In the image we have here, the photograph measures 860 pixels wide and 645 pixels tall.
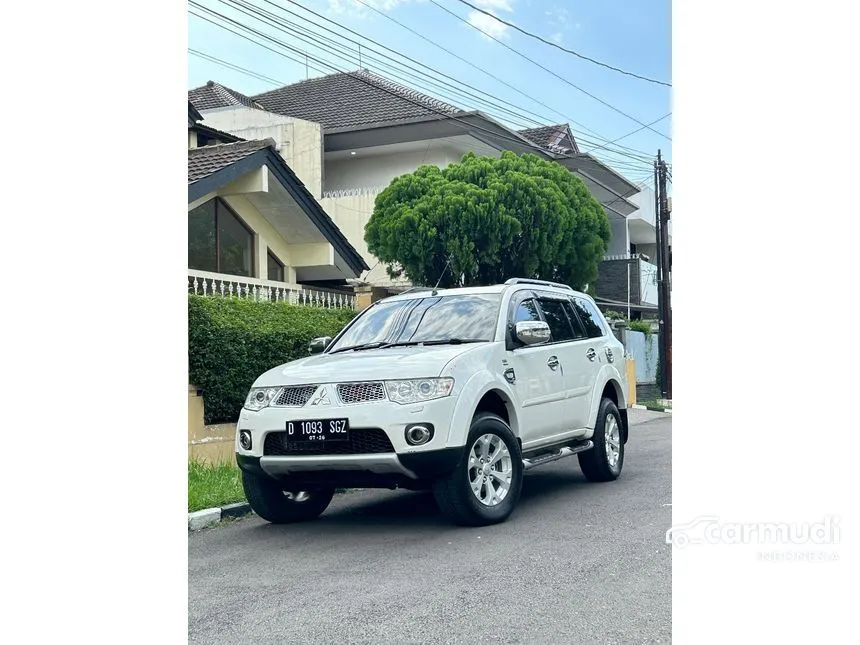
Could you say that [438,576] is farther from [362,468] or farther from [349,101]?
[349,101]

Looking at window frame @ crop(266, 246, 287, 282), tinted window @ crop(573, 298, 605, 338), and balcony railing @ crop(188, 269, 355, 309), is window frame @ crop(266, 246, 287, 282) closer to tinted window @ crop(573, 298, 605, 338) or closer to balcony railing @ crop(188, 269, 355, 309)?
balcony railing @ crop(188, 269, 355, 309)

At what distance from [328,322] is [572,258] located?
31.3 feet

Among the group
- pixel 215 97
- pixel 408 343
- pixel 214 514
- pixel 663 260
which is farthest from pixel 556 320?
pixel 215 97

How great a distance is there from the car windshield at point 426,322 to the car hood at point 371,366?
31 centimetres

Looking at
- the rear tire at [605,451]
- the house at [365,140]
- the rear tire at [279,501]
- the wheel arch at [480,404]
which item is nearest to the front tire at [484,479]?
the wheel arch at [480,404]

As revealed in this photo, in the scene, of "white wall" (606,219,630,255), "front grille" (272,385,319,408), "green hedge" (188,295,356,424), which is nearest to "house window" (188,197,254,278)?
"green hedge" (188,295,356,424)

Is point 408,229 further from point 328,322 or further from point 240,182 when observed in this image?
point 328,322

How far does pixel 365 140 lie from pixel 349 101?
13.7 ft

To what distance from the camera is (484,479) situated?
678cm

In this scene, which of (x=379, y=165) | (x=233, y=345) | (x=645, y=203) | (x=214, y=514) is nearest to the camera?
(x=214, y=514)

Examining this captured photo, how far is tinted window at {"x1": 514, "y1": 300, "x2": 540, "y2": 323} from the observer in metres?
7.99

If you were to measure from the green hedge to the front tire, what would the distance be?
453 centimetres

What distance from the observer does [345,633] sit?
4.23 metres
